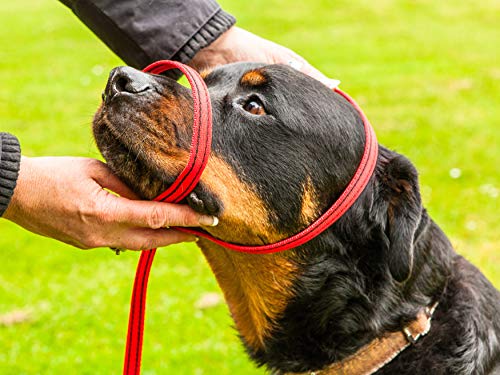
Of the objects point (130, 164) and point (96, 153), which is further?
point (96, 153)

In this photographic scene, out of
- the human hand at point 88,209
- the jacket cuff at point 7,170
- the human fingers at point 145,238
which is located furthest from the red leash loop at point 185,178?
the jacket cuff at point 7,170

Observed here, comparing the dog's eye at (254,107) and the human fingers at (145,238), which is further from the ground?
the dog's eye at (254,107)

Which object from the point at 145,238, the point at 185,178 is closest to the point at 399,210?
the point at 185,178

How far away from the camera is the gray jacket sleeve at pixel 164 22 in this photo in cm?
448

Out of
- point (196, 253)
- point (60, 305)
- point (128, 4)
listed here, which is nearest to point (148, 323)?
point (60, 305)

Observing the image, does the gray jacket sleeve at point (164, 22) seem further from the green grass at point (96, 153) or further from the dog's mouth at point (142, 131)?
the dog's mouth at point (142, 131)

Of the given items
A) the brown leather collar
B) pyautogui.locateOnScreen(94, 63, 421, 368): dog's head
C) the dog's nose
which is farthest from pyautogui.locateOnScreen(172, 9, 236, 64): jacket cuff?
the brown leather collar

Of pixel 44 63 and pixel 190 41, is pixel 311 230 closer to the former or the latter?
pixel 190 41

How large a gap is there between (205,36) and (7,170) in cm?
170

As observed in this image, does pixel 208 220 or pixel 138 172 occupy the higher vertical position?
pixel 138 172

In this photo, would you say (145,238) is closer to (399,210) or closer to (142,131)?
(142,131)

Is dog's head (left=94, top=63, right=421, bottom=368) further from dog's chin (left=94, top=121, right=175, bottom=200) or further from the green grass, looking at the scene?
the green grass

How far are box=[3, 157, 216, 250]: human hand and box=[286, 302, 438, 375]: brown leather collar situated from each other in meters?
1.05

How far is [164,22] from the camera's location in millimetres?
4496
